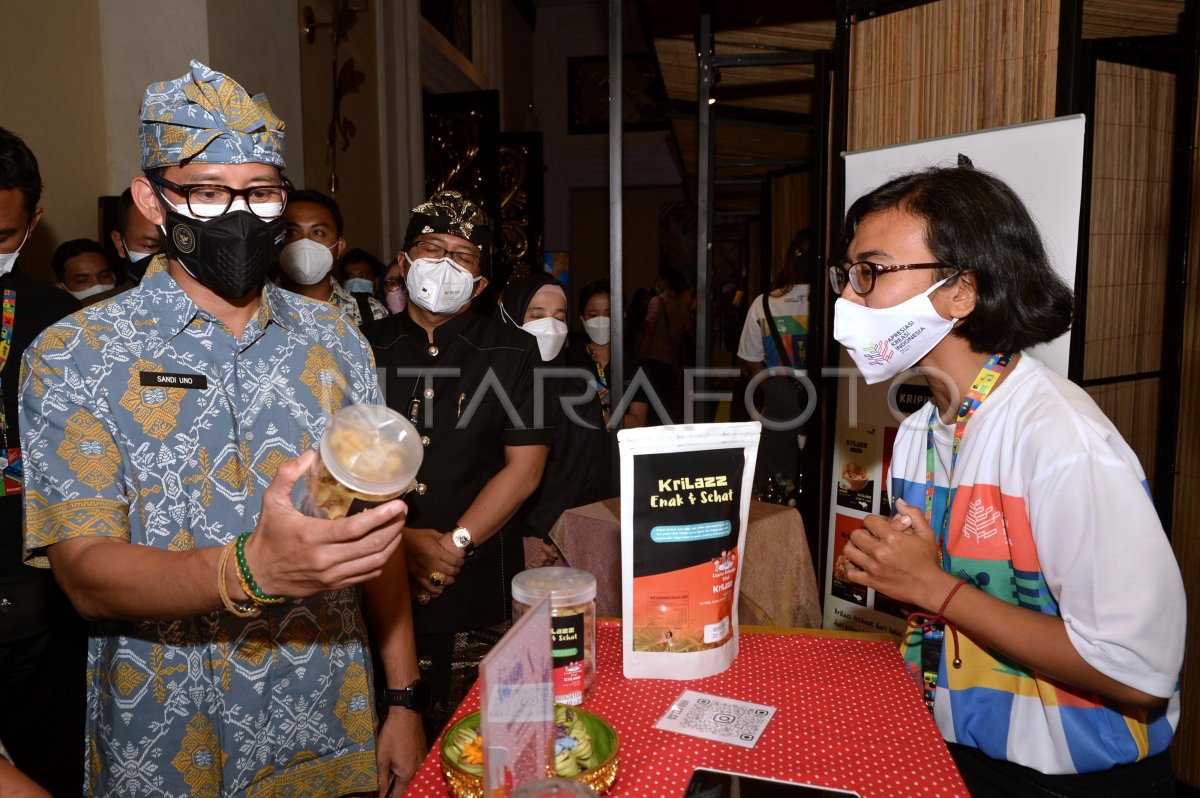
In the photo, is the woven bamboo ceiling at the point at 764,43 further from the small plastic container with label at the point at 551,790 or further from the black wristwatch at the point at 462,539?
the small plastic container with label at the point at 551,790

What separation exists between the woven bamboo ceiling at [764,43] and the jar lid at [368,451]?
319 cm

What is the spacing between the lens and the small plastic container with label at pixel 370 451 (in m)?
0.87

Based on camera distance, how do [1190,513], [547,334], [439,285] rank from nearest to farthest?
1. [439,285]
2. [1190,513]
3. [547,334]

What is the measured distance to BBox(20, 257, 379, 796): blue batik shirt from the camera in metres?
1.22

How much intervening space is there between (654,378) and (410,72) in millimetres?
3639

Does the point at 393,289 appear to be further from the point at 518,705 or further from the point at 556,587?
the point at 518,705

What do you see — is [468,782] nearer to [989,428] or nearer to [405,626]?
[405,626]

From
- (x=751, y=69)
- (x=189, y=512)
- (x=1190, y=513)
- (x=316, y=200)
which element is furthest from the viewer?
(x=751, y=69)

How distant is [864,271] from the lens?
152 centimetres

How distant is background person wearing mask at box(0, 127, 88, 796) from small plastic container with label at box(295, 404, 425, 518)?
1897 mm

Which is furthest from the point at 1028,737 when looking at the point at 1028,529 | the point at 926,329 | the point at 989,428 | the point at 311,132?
the point at 311,132

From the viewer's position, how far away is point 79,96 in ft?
12.0

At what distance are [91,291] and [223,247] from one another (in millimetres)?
2611

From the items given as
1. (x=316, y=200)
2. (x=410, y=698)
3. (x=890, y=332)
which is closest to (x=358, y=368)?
(x=410, y=698)
